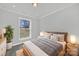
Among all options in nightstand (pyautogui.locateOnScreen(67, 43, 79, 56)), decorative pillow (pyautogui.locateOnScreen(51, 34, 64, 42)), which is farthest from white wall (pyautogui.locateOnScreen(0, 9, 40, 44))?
nightstand (pyautogui.locateOnScreen(67, 43, 79, 56))

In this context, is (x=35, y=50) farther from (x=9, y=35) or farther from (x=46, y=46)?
(x=9, y=35)

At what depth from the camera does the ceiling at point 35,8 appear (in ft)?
5.85

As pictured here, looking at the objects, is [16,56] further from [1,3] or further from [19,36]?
[1,3]

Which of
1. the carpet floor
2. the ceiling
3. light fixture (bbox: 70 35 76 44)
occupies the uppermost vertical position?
the ceiling

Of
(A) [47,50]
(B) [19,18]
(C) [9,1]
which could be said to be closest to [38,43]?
(A) [47,50]

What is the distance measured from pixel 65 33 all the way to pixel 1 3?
0.95 m

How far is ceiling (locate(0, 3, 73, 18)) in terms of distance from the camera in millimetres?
1783

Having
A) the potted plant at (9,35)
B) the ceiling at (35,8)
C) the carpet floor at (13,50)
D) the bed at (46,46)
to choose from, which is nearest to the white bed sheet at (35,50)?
the bed at (46,46)

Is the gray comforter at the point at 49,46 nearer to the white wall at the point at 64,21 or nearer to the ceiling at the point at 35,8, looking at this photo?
the white wall at the point at 64,21

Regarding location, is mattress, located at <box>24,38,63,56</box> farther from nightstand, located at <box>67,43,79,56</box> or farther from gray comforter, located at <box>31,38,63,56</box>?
nightstand, located at <box>67,43,79,56</box>

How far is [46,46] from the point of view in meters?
1.76

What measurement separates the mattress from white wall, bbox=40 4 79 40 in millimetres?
175

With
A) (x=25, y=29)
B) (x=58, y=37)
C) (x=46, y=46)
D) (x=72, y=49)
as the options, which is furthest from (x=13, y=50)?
(x=72, y=49)

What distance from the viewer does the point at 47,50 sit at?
1740 mm
